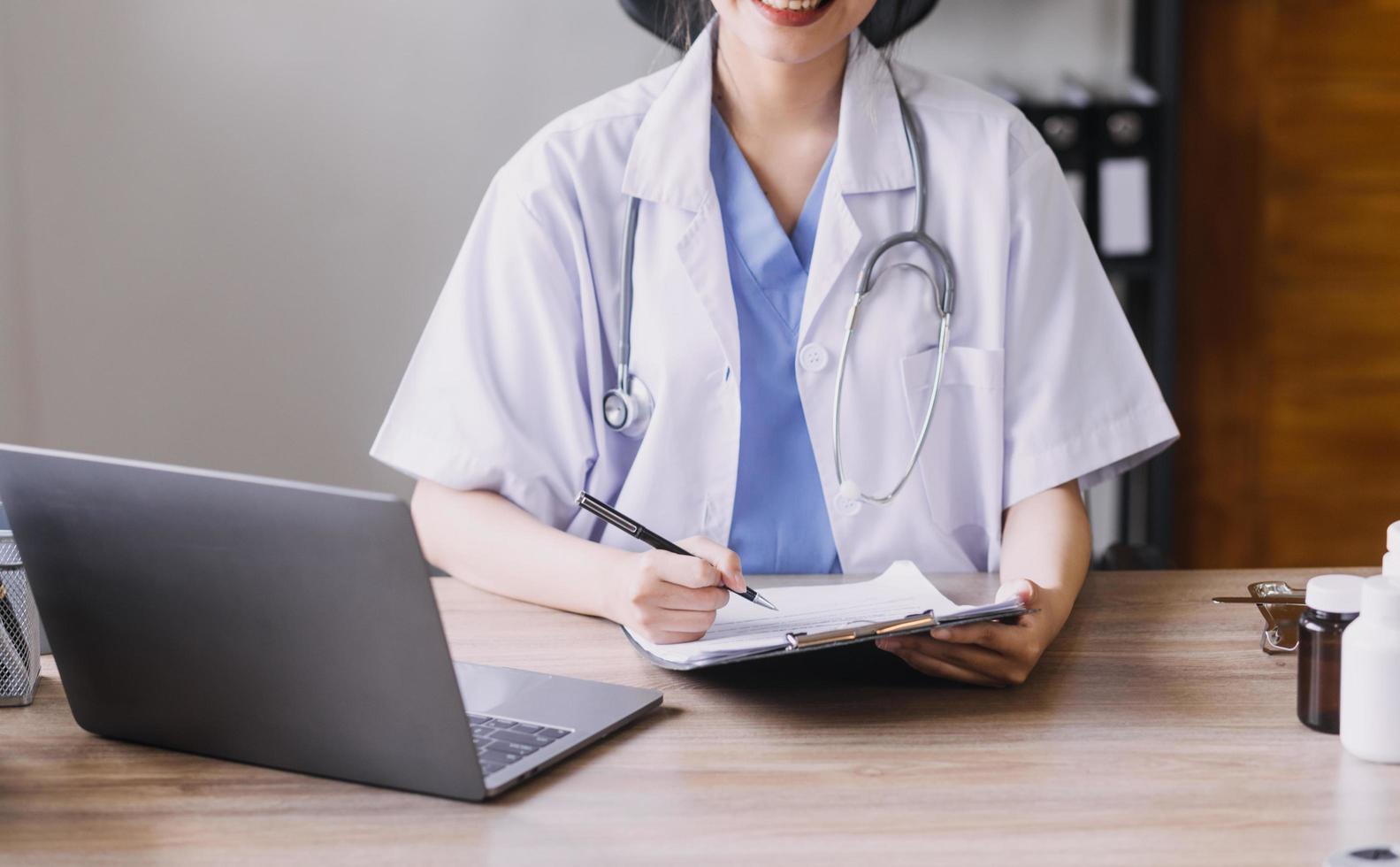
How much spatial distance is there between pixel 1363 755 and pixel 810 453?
678 mm

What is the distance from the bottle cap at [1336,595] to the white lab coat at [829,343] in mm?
Answer: 482

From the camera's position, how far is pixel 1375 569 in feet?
4.29

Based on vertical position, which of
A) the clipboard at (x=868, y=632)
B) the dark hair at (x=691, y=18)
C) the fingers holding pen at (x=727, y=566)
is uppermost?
the dark hair at (x=691, y=18)

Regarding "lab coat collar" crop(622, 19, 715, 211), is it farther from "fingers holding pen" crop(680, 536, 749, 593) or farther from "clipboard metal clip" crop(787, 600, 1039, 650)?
"clipboard metal clip" crop(787, 600, 1039, 650)

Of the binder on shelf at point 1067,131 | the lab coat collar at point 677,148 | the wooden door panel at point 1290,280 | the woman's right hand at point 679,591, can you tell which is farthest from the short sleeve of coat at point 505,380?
the wooden door panel at point 1290,280

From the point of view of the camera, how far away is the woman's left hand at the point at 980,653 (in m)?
0.99

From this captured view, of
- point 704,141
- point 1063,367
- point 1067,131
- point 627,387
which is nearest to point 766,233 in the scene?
point 704,141

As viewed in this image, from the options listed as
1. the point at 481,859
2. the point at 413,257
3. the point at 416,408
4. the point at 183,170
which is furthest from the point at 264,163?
the point at 481,859

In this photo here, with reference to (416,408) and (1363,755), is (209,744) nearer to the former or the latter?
(416,408)

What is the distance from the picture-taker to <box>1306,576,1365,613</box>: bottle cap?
2.88ft

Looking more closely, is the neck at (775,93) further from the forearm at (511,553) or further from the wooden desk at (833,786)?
the wooden desk at (833,786)

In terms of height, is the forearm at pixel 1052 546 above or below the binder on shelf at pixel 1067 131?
below

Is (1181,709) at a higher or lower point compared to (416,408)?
lower

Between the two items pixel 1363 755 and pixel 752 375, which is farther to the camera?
pixel 752 375
